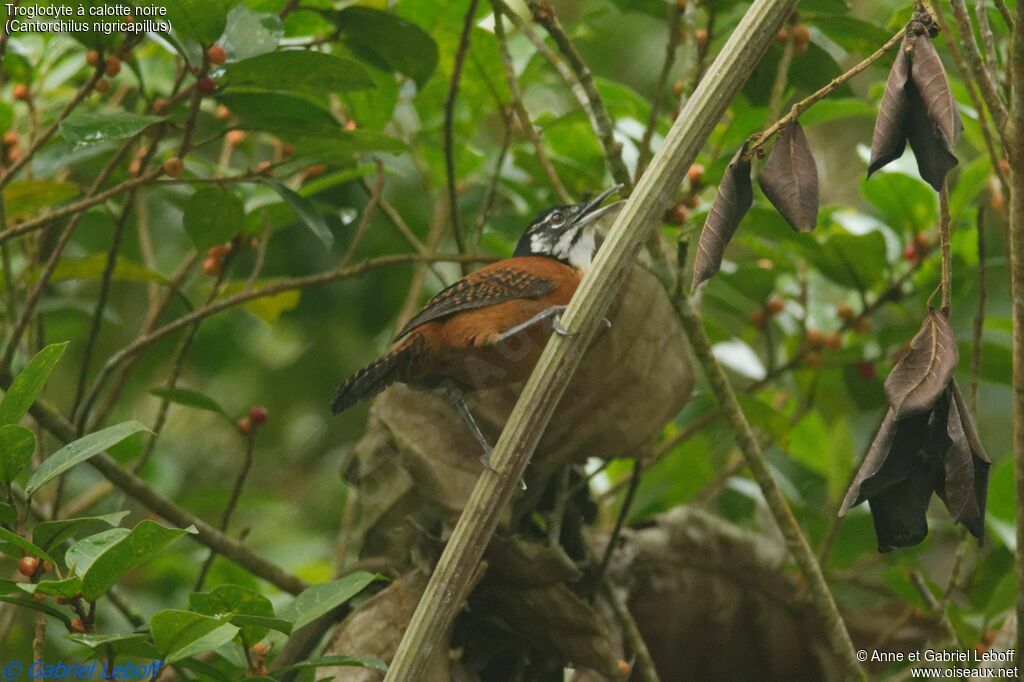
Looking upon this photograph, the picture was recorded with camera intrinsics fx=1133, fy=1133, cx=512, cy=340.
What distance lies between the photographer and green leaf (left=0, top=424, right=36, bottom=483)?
1.80 meters

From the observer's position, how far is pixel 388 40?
2.84m

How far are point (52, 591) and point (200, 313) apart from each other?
110 centimetres

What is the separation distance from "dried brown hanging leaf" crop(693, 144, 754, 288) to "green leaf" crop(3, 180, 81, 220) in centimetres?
207

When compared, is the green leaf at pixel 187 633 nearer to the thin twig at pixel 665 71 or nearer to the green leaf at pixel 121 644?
the green leaf at pixel 121 644

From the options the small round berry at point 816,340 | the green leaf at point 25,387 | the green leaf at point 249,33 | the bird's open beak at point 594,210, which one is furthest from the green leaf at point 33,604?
the small round berry at point 816,340

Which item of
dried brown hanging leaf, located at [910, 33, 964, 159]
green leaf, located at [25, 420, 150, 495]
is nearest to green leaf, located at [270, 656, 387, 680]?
green leaf, located at [25, 420, 150, 495]

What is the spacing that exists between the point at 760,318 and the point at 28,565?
7.65 feet

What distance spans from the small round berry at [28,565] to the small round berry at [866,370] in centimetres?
239

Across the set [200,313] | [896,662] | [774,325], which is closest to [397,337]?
[200,313]

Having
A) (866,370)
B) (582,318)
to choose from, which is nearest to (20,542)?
(582,318)

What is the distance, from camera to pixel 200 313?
2.70 m

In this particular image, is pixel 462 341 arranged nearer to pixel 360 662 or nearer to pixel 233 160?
pixel 360 662

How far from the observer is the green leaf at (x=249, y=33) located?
2438 mm

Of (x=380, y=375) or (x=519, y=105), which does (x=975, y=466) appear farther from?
(x=519, y=105)
